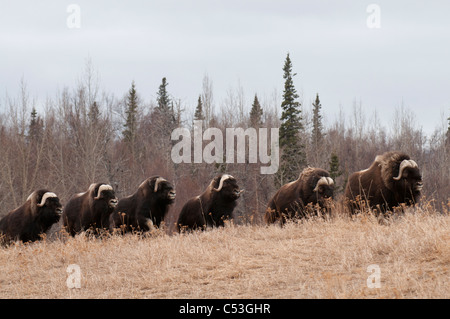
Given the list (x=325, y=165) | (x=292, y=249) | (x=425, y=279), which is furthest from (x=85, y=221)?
(x=325, y=165)

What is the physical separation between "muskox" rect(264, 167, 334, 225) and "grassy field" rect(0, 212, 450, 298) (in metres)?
3.58

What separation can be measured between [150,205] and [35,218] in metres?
Result: 3.60

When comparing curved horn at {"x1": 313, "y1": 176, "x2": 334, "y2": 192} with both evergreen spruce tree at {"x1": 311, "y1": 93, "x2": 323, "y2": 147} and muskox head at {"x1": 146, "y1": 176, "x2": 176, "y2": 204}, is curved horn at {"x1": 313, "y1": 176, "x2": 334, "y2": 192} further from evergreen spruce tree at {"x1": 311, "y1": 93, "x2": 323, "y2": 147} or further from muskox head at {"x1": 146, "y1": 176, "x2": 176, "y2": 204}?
evergreen spruce tree at {"x1": 311, "y1": 93, "x2": 323, "y2": 147}

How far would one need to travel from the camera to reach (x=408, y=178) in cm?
1473

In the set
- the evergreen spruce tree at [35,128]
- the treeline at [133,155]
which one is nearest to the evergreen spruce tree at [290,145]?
the treeline at [133,155]

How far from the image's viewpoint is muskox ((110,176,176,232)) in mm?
17609

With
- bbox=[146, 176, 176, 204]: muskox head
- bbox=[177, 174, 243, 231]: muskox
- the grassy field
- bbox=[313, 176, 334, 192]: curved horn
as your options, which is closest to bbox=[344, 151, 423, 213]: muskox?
bbox=[313, 176, 334, 192]: curved horn

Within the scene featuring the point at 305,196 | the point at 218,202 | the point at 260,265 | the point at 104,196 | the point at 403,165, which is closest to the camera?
the point at 260,265

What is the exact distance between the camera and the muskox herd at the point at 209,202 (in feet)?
49.5

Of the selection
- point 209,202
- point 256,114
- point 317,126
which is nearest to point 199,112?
point 256,114

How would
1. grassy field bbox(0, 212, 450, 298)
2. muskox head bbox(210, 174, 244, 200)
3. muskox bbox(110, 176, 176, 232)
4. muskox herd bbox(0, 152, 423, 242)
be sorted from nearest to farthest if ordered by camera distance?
grassy field bbox(0, 212, 450, 298) → muskox herd bbox(0, 152, 423, 242) → muskox bbox(110, 176, 176, 232) → muskox head bbox(210, 174, 244, 200)

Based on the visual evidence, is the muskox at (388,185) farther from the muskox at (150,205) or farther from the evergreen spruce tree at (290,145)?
the evergreen spruce tree at (290,145)

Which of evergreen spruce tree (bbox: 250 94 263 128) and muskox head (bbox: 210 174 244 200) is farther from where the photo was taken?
evergreen spruce tree (bbox: 250 94 263 128)

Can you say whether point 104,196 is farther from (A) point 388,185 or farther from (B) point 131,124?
(B) point 131,124
